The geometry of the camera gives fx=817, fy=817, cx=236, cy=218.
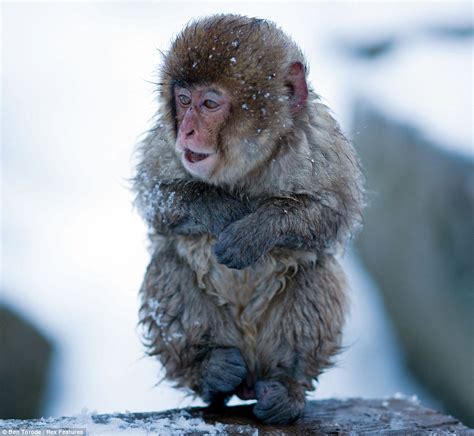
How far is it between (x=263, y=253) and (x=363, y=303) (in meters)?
6.31

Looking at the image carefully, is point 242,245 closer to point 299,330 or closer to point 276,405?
→ point 299,330

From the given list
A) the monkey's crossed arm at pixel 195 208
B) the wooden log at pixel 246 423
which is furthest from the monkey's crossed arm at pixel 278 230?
the wooden log at pixel 246 423

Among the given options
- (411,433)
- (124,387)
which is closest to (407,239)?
(124,387)

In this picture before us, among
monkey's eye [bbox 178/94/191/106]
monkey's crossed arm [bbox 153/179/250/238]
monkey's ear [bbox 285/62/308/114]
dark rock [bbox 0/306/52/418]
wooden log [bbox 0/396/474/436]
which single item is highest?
monkey's ear [bbox 285/62/308/114]

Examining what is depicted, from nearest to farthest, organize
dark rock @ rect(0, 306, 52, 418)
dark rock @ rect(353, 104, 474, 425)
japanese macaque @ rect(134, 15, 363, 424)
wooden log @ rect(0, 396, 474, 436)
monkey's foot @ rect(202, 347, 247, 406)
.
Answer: wooden log @ rect(0, 396, 474, 436) < japanese macaque @ rect(134, 15, 363, 424) < monkey's foot @ rect(202, 347, 247, 406) < dark rock @ rect(0, 306, 52, 418) < dark rock @ rect(353, 104, 474, 425)

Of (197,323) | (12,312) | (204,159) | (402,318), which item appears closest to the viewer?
(204,159)

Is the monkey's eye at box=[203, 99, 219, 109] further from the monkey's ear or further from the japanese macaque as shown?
the monkey's ear

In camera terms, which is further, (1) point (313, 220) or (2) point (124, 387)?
(2) point (124, 387)

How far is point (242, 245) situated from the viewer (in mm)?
4211

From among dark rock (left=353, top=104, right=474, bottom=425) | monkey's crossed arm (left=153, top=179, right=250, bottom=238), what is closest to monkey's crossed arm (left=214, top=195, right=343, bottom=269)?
monkey's crossed arm (left=153, top=179, right=250, bottom=238)

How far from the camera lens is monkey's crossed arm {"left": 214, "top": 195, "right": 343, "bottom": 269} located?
166 inches

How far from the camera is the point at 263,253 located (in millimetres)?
4301

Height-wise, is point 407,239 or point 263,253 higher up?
point 407,239

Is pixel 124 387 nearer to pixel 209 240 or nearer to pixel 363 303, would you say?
pixel 363 303
